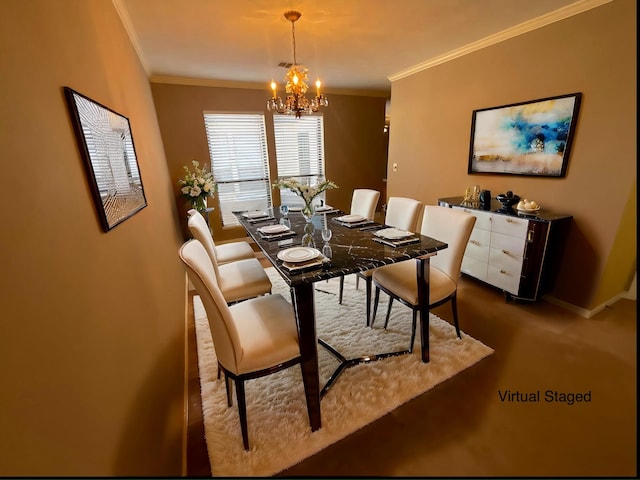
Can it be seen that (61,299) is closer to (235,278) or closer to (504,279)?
(235,278)

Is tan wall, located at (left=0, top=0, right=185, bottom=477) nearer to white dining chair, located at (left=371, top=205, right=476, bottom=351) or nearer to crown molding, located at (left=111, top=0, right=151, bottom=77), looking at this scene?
crown molding, located at (left=111, top=0, right=151, bottom=77)

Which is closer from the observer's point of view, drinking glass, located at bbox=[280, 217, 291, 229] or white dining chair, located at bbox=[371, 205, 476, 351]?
white dining chair, located at bbox=[371, 205, 476, 351]

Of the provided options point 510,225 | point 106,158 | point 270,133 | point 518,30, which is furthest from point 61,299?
point 270,133

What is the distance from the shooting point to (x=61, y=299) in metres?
0.67

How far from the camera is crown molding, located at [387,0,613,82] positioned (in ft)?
6.79

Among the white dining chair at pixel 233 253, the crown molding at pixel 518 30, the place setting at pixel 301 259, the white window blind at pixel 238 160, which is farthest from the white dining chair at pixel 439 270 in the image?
the white window blind at pixel 238 160

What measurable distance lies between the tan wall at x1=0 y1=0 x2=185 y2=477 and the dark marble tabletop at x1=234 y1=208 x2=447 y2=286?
2.31ft

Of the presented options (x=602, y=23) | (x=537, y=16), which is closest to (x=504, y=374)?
(x=602, y=23)

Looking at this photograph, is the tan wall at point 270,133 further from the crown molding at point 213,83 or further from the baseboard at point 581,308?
the baseboard at point 581,308

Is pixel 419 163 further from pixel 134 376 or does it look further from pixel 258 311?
pixel 134 376

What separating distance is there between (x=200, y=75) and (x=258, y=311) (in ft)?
12.0

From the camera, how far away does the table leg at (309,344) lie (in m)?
1.32

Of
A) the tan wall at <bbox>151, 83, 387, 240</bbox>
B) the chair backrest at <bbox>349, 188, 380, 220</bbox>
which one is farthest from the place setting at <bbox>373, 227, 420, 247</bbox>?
the tan wall at <bbox>151, 83, 387, 240</bbox>

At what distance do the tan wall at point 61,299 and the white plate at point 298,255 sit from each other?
720mm
